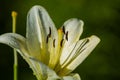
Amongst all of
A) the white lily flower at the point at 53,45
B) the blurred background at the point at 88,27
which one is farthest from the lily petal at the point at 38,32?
the blurred background at the point at 88,27

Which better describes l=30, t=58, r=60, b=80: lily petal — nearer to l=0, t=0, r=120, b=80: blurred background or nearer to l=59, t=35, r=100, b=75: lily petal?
l=59, t=35, r=100, b=75: lily petal

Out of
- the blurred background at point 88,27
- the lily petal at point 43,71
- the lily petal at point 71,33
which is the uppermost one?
the lily petal at point 71,33

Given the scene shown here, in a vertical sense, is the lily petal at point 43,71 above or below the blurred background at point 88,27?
above

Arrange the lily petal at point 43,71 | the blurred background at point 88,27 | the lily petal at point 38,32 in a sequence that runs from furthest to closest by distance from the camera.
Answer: the blurred background at point 88,27 → the lily petal at point 38,32 → the lily petal at point 43,71

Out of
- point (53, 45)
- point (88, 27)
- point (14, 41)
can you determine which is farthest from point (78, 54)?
point (88, 27)

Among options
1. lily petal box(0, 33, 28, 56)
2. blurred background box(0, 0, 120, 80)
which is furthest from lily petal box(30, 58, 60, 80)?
blurred background box(0, 0, 120, 80)

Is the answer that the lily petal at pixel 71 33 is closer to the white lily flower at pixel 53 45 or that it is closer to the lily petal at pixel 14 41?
the white lily flower at pixel 53 45

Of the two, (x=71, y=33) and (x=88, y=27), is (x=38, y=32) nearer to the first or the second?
(x=71, y=33)
